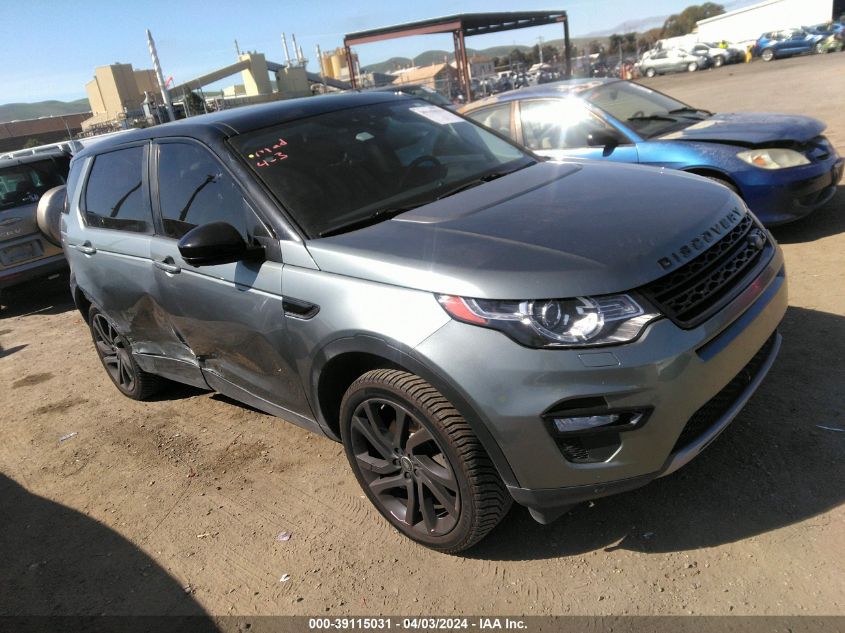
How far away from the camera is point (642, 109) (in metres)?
6.51

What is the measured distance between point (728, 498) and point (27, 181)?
29.3 ft

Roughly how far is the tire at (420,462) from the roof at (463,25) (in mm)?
31879

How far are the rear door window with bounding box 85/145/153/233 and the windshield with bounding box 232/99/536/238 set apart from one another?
3.21ft

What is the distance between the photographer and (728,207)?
2.84 meters

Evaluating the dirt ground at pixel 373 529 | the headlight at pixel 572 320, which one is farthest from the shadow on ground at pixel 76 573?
the headlight at pixel 572 320

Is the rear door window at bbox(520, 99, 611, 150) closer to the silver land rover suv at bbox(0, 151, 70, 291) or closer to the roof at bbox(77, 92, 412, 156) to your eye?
the roof at bbox(77, 92, 412, 156)

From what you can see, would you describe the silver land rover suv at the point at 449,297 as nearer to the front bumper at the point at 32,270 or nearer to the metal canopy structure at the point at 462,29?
the front bumper at the point at 32,270

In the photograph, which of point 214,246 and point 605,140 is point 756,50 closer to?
point 605,140

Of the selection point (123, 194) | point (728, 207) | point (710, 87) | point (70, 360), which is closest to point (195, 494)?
point (123, 194)

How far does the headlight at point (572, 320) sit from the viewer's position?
220cm

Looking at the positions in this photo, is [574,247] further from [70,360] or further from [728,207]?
[70,360]

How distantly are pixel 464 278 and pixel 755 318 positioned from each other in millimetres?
1201

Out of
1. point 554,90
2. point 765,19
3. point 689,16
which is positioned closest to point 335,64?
point 689,16

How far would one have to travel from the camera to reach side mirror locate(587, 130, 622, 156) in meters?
5.68
